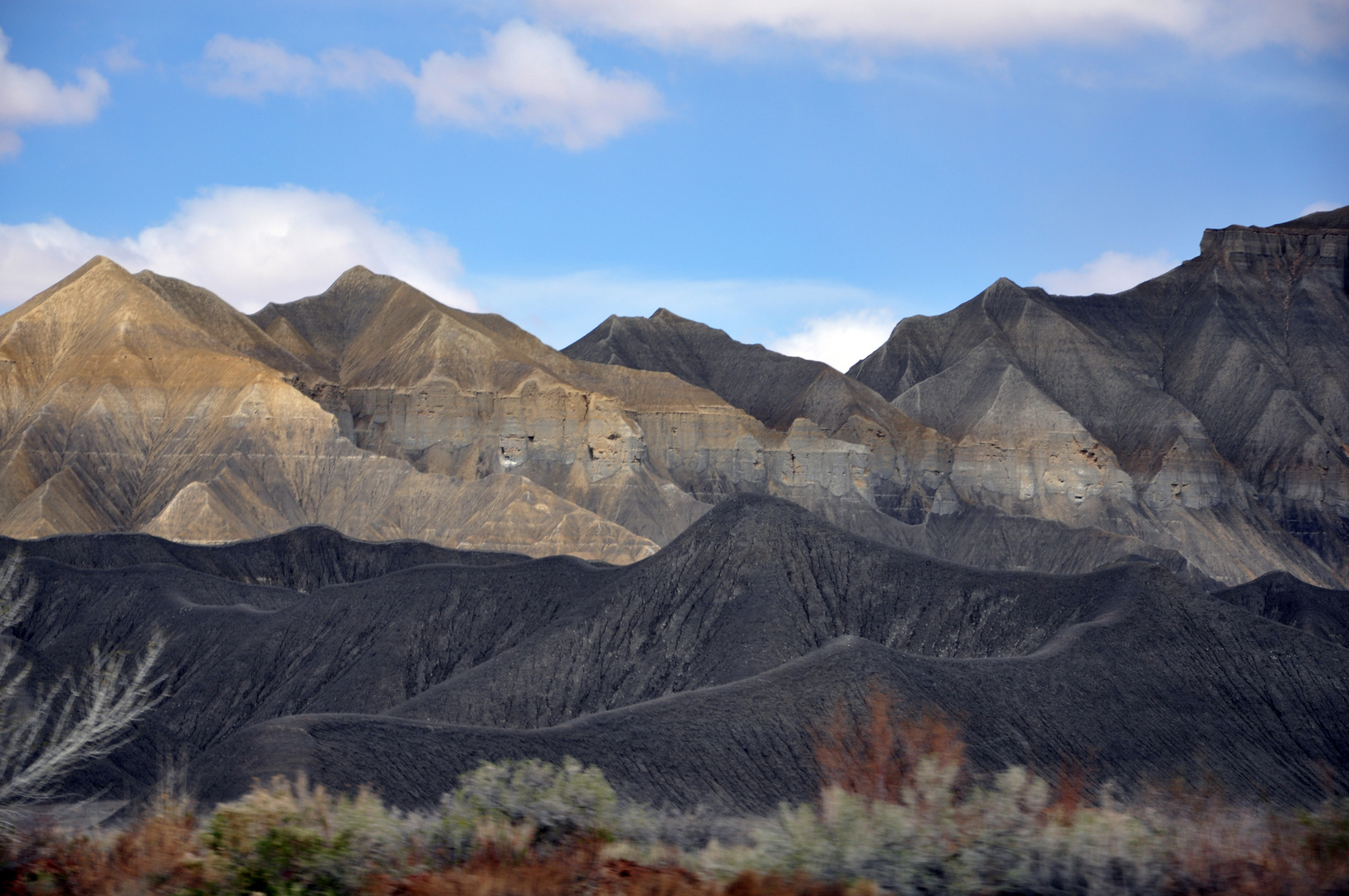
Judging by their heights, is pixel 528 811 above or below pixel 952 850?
below

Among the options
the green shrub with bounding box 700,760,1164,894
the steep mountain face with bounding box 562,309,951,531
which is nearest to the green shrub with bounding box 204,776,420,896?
the green shrub with bounding box 700,760,1164,894

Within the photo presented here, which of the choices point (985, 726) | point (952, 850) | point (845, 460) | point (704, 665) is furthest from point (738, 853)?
point (845, 460)

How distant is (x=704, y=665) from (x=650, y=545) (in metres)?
70.9

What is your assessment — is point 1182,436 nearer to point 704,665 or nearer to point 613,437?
point 613,437

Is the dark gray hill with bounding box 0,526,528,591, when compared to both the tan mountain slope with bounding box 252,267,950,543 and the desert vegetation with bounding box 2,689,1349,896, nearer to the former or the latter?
the tan mountain slope with bounding box 252,267,950,543

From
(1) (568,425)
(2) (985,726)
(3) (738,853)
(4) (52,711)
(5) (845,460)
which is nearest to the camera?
(3) (738,853)

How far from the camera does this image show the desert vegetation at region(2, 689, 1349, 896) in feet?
36.8

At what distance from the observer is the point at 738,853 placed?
1193 centimetres

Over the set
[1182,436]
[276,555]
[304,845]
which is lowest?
[304,845]

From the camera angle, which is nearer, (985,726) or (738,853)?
(738,853)

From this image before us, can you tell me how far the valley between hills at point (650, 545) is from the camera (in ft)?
125

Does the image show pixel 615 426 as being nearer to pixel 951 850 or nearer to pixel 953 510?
pixel 953 510

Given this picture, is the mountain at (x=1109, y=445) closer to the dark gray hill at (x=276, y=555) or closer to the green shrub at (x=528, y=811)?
the dark gray hill at (x=276, y=555)

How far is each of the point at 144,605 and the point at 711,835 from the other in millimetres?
60427
